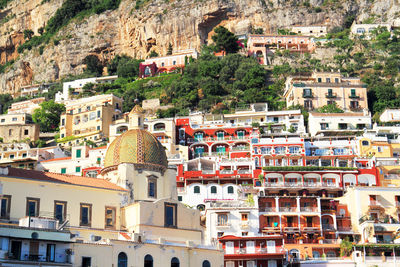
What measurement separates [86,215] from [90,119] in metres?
44.7

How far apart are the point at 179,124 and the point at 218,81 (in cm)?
2114

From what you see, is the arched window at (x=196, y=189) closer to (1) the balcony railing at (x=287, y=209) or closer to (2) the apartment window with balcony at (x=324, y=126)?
(1) the balcony railing at (x=287, y=209)

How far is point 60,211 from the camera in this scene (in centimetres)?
4294

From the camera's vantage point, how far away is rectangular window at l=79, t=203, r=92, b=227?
43812 millimetres

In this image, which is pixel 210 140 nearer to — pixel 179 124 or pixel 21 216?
pixel 179 124

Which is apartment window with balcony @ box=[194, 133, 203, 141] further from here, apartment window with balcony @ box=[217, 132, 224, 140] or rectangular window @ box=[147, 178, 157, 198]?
rectangular window @ box=[147, 178, 157, 198]

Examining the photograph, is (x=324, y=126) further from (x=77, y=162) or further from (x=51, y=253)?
(x=51, y=253)

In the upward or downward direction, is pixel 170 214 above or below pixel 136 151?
below

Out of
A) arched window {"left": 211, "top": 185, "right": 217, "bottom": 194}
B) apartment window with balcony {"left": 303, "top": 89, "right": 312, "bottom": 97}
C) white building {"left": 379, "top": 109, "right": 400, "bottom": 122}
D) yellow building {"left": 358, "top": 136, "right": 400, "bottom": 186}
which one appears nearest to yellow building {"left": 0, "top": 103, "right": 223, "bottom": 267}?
arched window {"left": 211, "top": 185, "right": 217, "bottom": 194}

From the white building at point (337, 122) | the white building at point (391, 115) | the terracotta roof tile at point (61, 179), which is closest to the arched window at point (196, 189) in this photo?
the terracotta roof tile at point (61, 179)

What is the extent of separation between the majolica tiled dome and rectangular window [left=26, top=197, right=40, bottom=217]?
826 cm

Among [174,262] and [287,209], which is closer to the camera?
[174,262]

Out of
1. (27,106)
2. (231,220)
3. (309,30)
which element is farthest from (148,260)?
(309,30)

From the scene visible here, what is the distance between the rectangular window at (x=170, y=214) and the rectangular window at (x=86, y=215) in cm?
559
